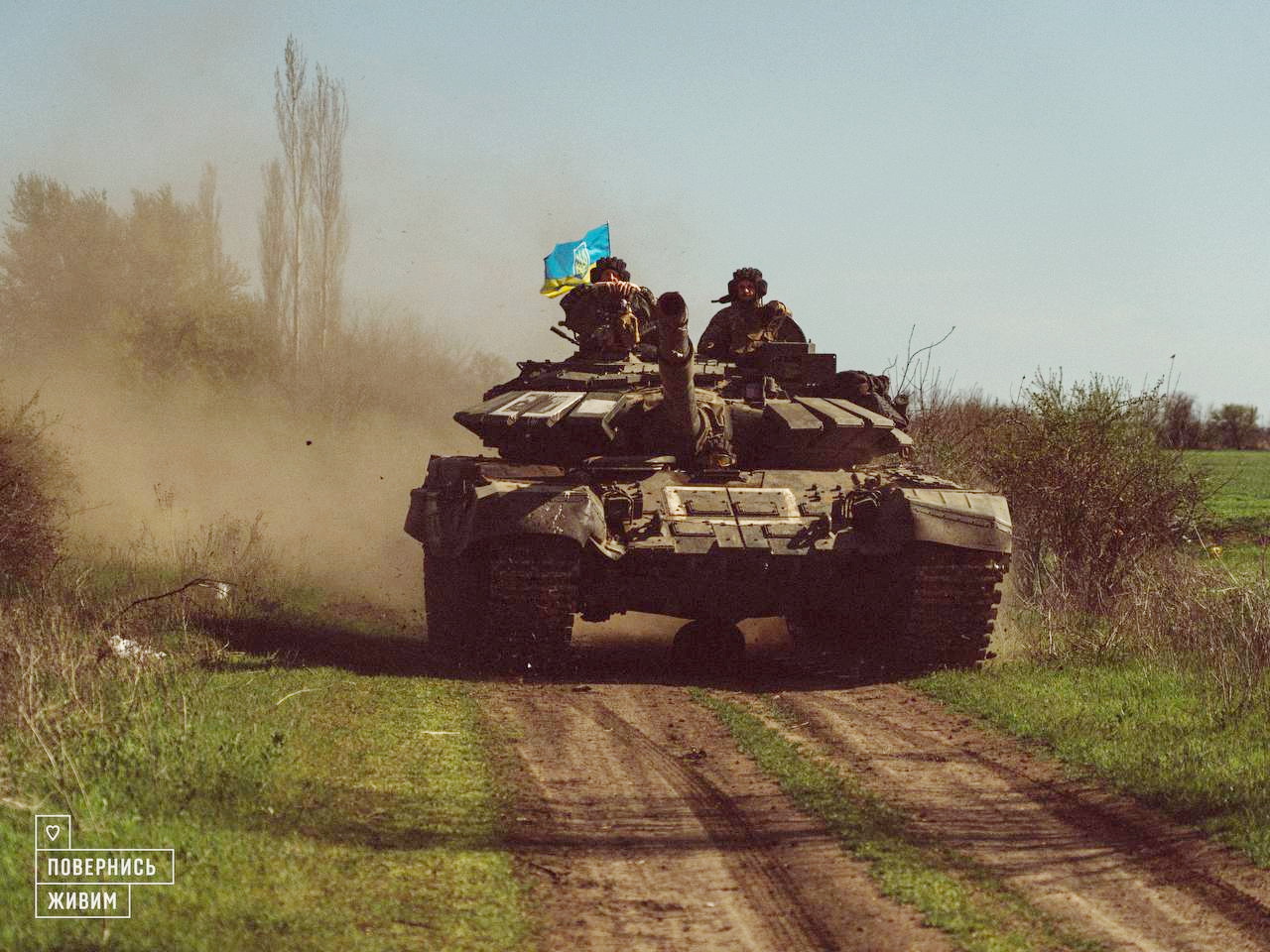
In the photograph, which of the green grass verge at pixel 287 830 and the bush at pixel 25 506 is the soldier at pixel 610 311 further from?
the bush at pixel 25 506

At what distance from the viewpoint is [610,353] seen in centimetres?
1440

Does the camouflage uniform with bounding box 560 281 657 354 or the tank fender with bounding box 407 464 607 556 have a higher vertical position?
the camouflage uniform with bounding box 560 281 657 354

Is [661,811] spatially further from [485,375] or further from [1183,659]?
[485,375]

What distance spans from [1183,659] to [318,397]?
2610 centimetres

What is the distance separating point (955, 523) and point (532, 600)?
132 inches

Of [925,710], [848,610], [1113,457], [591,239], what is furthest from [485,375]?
[925,710]

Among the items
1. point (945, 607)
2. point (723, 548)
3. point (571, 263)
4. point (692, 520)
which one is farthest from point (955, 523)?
point (571, 263)

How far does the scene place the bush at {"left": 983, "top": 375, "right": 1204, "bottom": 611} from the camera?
60.2ft

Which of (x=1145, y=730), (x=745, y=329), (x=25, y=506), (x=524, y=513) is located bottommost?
(x=1145, y=730)

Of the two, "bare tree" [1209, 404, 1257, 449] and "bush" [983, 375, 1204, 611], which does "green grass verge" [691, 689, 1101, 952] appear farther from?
"bare tree" [1209, 404, 1257, 449]

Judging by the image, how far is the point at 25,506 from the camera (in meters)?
16.1

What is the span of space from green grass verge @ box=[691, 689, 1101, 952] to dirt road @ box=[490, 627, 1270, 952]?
0.33 feet

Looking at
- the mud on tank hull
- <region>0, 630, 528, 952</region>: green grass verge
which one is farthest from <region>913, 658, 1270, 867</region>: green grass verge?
<region>0, 630, 528, 952</region>: green grass verge

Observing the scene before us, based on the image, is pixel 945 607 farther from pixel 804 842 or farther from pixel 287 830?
pixel 287 830
